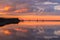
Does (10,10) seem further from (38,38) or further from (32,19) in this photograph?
(38,38)

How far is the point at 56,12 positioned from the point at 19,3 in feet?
1.72

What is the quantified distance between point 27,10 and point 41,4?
0.22 meters

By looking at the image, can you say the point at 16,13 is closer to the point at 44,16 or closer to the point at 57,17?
the point at 44,16

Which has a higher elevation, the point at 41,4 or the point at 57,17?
the point at 41,4

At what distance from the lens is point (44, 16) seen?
2.32m

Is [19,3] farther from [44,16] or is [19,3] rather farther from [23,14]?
[44,16]

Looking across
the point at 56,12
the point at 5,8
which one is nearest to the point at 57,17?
the point at 56,12

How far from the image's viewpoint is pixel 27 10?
231 centimetres

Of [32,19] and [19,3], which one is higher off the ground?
[19,3]

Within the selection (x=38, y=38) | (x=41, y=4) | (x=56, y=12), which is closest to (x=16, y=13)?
(x=41, y=4)

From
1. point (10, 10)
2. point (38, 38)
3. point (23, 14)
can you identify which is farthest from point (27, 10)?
point (38, 38)

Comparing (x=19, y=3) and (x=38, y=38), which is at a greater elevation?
(x=19, y=3)

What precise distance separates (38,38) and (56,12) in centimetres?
113

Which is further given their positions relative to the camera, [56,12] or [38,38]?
[56,12]
